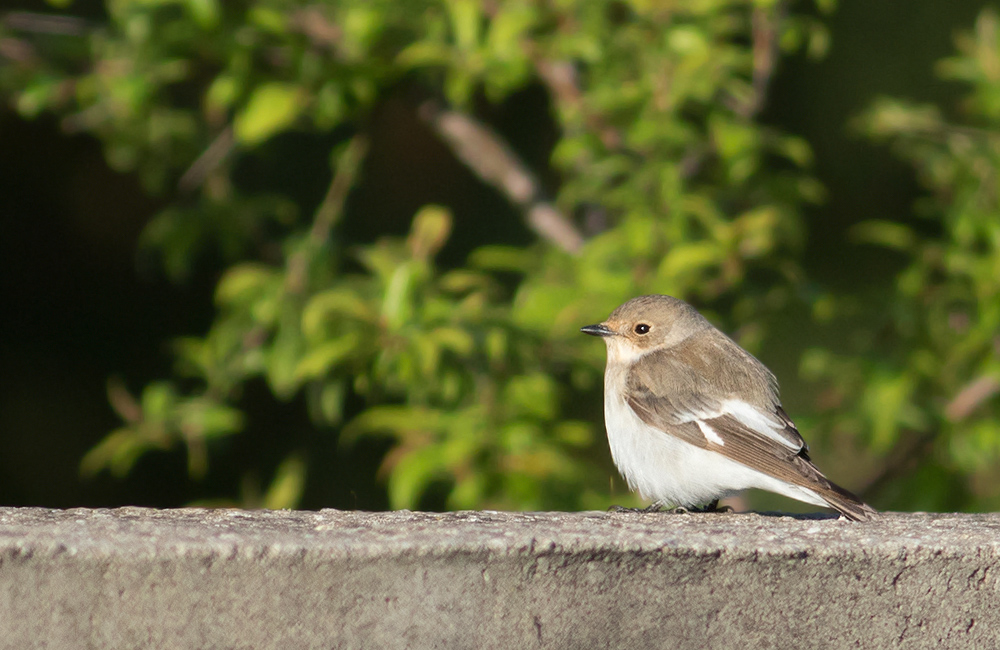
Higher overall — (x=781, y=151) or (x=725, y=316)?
(x=781, y=151)

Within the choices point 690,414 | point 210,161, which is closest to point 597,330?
point 690,414

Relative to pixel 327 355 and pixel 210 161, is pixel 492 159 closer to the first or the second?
pixel 210 161

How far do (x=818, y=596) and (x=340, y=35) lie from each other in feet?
9.58

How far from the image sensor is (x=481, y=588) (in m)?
2.02

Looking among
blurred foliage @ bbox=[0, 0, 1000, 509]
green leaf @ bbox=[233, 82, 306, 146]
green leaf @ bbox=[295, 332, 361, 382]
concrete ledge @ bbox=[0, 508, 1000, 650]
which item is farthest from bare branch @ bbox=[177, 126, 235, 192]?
concrete ledge @ bbox=[0, 508, 1000, 650]

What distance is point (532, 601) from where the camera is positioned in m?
2.02

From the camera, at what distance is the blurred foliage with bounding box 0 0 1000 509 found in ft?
12.7

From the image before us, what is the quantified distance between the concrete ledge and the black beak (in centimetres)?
176

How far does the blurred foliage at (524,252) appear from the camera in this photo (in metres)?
3.87

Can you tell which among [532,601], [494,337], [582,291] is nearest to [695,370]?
[582,291]

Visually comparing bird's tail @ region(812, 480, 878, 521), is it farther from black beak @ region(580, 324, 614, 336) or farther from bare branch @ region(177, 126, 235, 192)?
bare branch @ region(177, 126, 235, 192)

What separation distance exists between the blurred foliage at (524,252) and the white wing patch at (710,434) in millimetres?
419

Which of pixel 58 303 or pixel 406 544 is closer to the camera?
pixel 406 544

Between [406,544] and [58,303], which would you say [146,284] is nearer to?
[58,303]
